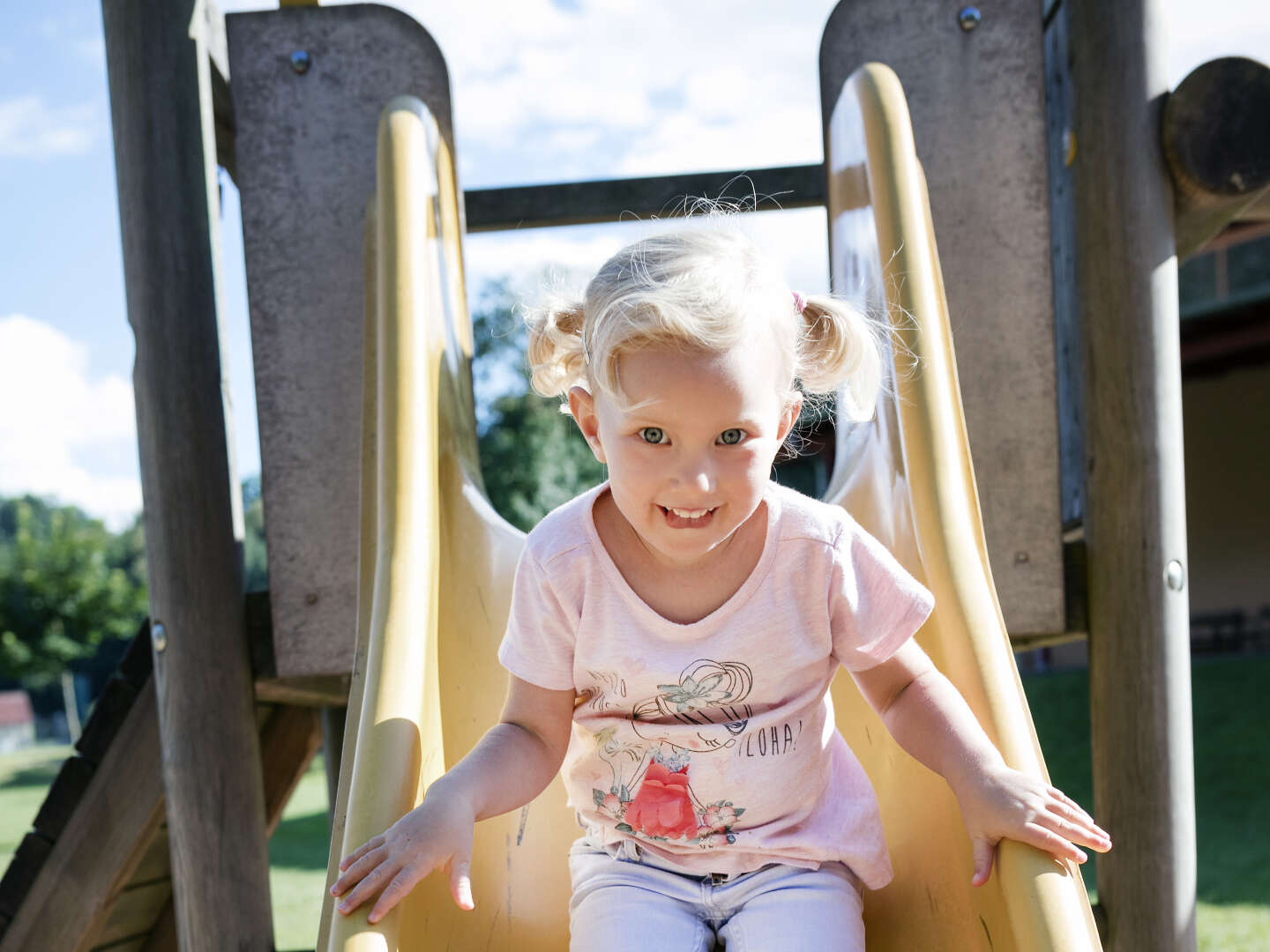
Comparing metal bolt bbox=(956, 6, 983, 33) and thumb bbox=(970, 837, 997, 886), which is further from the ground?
metal bolt bbox=(956, 6, 983, 33)

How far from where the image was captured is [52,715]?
38.8 meters

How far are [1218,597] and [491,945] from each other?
1358cm

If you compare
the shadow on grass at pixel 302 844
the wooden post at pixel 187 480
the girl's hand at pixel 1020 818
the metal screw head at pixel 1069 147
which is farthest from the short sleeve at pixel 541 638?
the shadow on grass at pixel 302 844

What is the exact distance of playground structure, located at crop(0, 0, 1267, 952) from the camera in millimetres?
1734

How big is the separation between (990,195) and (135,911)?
269cm

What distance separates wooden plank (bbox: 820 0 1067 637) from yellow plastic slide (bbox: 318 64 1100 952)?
0.34 m

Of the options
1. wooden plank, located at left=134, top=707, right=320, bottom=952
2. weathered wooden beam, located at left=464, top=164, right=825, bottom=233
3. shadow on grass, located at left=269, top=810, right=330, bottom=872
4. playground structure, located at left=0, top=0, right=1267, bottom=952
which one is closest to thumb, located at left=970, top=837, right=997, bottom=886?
playground structure, located at left=0, top=0, right=1267, bottom=952

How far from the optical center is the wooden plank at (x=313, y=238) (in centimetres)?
262

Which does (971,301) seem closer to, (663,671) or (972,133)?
(972,133)

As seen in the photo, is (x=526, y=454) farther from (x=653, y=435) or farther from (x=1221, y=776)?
(x=653, y=435)

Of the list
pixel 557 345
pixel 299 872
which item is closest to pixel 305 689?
pixel 557 345

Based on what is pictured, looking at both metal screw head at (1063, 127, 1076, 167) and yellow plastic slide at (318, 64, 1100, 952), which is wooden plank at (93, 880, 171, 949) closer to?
yellow plastic slide at (318, 64, 1100, 952)

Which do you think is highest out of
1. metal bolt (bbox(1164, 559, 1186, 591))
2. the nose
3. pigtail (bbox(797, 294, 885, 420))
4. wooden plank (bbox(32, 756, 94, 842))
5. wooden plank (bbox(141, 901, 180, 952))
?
pigtail (bbox(797, 294, 885, 420))

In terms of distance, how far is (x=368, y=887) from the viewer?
1.23 metres
